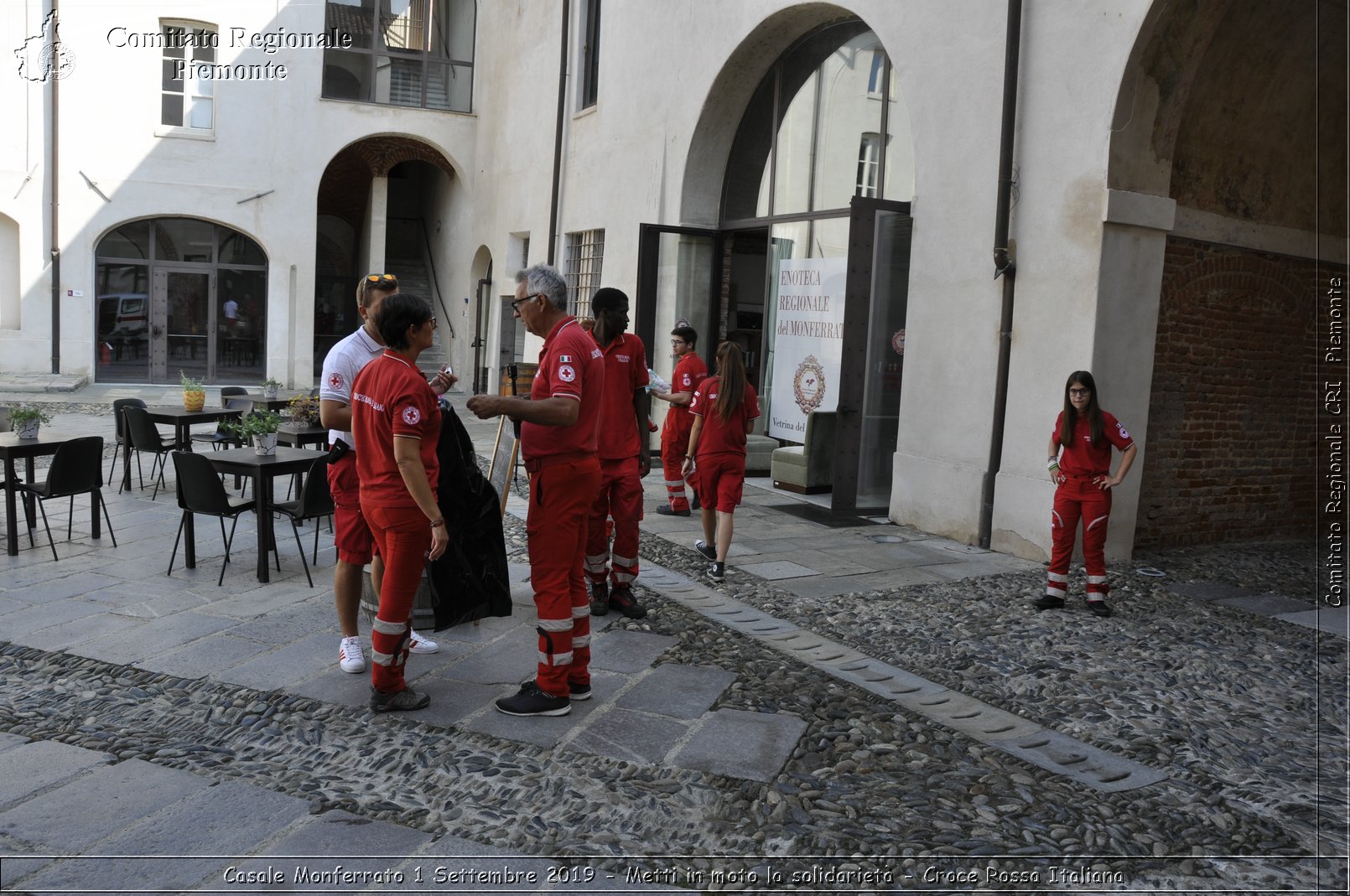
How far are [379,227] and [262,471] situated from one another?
1563 cm

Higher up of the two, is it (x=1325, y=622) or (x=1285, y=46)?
(x=1285, y=46)

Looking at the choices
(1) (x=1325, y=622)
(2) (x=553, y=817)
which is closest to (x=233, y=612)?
(2) (x=553, y=817)

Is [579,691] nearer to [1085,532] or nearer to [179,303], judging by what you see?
[1085,532]

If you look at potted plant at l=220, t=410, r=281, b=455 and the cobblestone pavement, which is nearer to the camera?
the cobblestone pavement

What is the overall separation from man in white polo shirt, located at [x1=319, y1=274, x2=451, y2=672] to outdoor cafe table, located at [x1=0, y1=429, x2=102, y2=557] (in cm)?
336

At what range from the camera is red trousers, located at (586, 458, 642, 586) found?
5.72m

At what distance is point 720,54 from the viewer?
11766 millimetres

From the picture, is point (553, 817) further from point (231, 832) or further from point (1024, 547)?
point (1024, 547)

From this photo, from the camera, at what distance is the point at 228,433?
9.26m

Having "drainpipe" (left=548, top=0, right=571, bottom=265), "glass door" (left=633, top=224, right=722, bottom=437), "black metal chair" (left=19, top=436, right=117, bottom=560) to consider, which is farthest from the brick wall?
"drainpipe" (left=548, top=0, right=571, bottom=265)

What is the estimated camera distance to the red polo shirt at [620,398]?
18.5 ft

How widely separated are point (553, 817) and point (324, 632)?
91.5 inches

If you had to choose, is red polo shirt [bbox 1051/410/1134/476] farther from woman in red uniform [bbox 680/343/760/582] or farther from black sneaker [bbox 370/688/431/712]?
black sneaker [bbox 370/688/431/712]

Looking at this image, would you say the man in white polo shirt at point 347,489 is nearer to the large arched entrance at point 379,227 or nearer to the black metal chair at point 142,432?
the black metal chair at point 142,432
